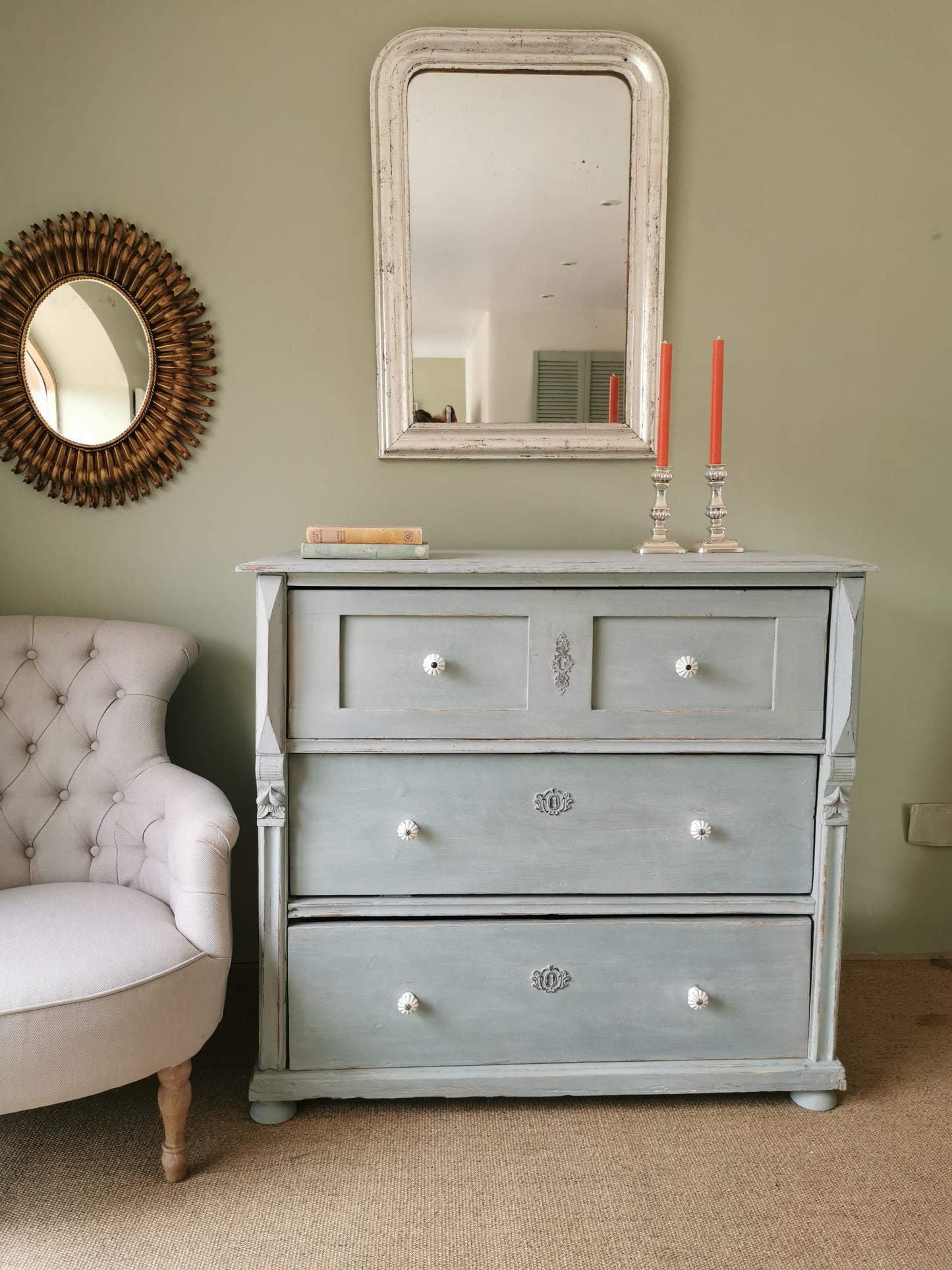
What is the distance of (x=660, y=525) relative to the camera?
6.47 ft

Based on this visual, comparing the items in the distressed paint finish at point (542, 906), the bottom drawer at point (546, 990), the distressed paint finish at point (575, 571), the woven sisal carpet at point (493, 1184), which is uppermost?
the distressed paint finish at point (575, 571)

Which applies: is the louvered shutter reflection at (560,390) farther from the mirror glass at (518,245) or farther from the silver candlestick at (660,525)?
the silver candlestick at (660,525)

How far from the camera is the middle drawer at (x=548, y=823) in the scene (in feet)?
5.54

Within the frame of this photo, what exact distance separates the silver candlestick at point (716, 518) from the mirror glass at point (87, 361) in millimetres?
1325

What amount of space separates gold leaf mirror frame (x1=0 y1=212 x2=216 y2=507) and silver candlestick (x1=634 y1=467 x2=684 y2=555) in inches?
42.4

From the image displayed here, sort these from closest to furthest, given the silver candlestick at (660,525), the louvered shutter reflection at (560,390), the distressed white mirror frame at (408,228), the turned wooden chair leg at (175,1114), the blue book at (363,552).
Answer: the turned wooden chair leg at (175,1114) < the blue book at (363,552) < the silver candlestick at (660,525) < the distressed white mirror frame at (408,228) < the louvered shutter reflection at (560,390)

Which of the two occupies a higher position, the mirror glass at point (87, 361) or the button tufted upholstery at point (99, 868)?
the mirror glass at point (87, 361)

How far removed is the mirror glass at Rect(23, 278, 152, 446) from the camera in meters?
2.10

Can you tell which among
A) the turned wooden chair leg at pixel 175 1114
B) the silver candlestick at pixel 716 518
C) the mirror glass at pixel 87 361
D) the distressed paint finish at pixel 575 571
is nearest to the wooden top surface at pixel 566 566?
the distressed paint finish at pixel 575 571

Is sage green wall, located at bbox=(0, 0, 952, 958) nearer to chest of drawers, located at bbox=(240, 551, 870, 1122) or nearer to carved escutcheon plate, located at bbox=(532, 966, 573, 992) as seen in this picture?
chest of drawers, located at bbox=(240, 551, 870, 1122)

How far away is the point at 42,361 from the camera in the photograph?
2100 millimetres

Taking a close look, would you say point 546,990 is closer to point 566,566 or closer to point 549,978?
point 549,978


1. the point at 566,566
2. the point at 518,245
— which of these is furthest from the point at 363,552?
the point at 518,245

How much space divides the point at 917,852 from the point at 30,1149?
2.14 m
